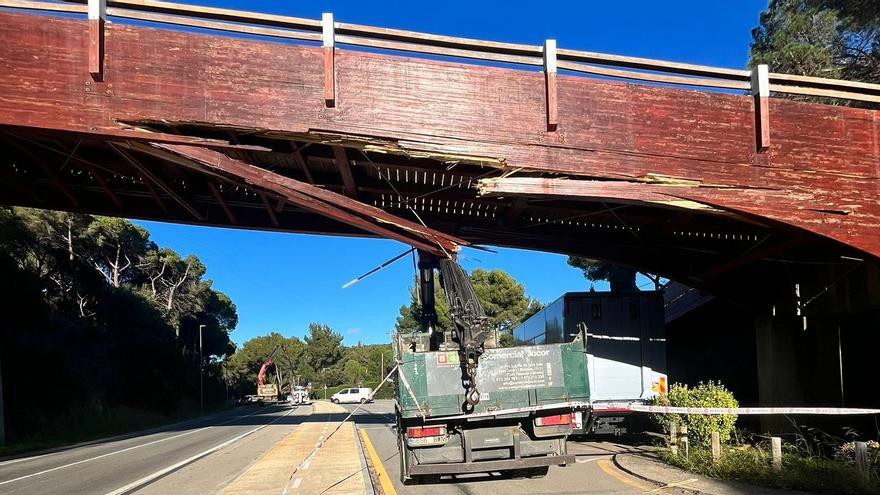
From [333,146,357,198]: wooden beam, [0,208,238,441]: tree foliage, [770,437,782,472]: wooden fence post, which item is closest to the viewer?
[770,437,782,472]: wooden fence post

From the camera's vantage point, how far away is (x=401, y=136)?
9883 mm

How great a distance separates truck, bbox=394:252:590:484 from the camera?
8.53 meters

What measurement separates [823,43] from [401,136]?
13.9m

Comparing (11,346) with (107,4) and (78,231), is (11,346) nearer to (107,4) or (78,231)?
(78,231)

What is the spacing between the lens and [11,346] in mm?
29406

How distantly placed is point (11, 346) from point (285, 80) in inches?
1044

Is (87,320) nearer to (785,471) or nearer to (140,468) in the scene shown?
(140,468)

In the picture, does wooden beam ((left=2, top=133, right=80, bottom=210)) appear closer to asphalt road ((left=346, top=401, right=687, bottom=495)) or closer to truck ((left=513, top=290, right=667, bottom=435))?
asphalt road ((left=346, top=401, right=687, bottom=495))

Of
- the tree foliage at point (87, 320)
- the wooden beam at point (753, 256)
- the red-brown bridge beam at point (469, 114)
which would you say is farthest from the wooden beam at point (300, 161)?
the tree foliage at point (87, 320)

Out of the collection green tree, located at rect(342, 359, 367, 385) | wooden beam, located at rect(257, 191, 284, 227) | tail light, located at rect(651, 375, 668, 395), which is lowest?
green tree, located at rect(342, 359, 367, 385)

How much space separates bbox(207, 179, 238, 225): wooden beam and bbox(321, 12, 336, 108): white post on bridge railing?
304cm

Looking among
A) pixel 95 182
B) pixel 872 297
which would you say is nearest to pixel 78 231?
pixel 95 182

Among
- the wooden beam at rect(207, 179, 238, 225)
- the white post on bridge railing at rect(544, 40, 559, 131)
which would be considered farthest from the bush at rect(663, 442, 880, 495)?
the wooden beam at rect(207, 179, 238, 225)

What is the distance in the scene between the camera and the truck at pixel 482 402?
8.53m
